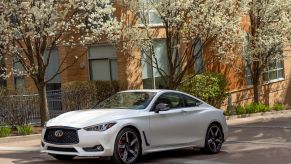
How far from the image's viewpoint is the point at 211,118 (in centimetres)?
1243

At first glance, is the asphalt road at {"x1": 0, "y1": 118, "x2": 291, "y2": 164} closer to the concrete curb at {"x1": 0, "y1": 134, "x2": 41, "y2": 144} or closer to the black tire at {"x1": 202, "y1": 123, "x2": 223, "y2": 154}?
the black tire at {"x1": 202, "y1": 123, "x2": 223, "y2": 154}

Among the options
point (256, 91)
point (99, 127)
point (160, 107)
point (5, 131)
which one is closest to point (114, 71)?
point (256, 91)

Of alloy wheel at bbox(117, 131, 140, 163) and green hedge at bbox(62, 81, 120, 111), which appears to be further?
green hedge at bbox(62, 81, 120, 111)

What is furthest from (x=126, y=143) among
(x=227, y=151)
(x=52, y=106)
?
(x=52, y=106)

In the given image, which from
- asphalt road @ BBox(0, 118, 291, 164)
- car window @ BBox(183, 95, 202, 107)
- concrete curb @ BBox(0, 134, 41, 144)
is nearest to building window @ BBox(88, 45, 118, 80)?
concrete curb @ BBox(0, 134, 41, 144)

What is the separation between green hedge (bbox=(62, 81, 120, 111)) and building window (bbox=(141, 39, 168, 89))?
4.66 feet

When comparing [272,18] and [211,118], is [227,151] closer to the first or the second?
[211,118]

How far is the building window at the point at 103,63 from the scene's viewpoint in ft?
77.4

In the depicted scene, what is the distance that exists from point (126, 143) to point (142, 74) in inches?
519

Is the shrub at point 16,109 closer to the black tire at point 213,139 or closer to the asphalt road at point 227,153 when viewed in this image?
the asphalt road at point 227,153

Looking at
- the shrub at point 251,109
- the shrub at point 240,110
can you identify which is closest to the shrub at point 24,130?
the shrub at point 240,110

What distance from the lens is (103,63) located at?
2388 centimetres

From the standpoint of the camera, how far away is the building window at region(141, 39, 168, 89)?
23.5 metres

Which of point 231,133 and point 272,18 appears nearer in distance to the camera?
point 231,133
